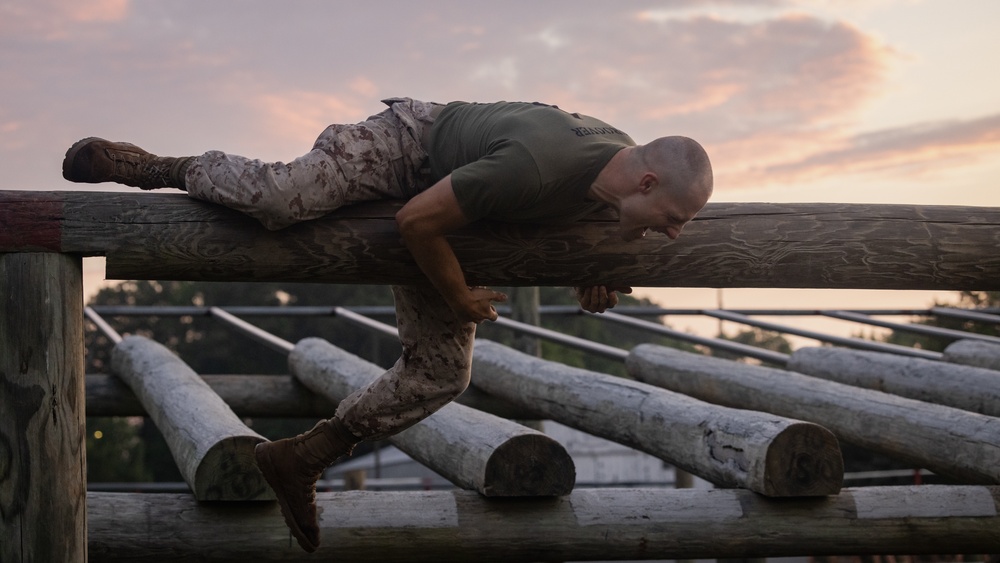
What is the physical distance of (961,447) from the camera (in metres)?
4.46

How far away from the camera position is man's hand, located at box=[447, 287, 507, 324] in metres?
3.27

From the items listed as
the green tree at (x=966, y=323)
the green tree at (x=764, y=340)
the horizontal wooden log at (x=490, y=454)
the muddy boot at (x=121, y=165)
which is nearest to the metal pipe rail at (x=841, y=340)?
the horizontal wooden log at (x=490, y=454)

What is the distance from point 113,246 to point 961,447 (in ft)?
10.9

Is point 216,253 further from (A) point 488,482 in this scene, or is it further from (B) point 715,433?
(B) point 715,433

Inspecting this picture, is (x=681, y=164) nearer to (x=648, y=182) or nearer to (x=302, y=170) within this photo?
(x=648, y=182)

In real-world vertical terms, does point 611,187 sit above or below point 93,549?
above

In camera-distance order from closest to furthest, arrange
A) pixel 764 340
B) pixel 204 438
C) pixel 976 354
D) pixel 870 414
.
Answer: pixel 204 438, pixel 870 414, pixel 976 354, pixel 764 340

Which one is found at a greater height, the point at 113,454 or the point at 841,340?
the point at 841,340

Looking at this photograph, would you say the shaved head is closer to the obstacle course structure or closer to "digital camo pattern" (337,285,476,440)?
the obstacle course structure

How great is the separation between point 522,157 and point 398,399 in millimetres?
1103

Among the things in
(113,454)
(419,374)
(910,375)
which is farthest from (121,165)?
(113,454)

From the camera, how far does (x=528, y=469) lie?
410cm

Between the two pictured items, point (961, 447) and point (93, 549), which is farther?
point (961, 447)

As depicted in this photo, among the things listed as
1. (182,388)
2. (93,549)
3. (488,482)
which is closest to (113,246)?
(93,549)
